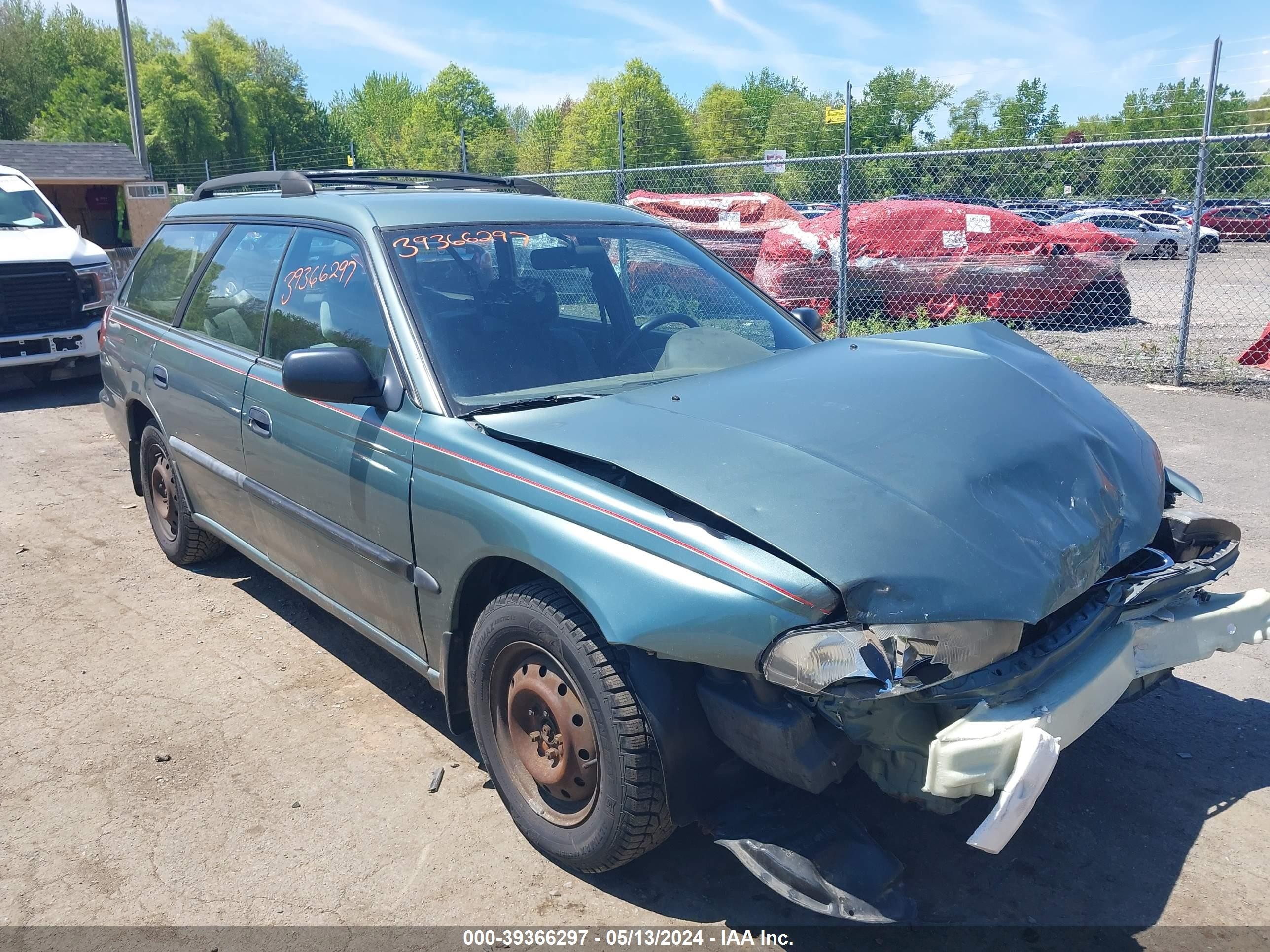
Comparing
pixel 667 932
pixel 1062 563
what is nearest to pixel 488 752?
pixel 667 932

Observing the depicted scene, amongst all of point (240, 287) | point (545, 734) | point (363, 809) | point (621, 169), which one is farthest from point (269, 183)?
point (621, 169)

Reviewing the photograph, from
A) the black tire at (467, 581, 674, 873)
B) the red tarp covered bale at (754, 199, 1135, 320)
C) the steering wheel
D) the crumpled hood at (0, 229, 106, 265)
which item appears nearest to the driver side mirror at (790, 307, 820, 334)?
the steering wheel

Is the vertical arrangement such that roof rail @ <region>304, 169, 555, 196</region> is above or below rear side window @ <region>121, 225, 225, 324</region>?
above

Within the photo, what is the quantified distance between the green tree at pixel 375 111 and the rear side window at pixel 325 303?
59452 mm

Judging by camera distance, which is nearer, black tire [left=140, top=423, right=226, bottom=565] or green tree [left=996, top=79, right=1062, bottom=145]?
black tire [left=140, top=423, right=226, bottom=565]

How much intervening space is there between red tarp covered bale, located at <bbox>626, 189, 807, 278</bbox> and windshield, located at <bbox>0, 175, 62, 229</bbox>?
6.75 m

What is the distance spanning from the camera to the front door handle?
357 centimetres

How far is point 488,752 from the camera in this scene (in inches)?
112

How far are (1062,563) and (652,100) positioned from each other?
206 ft

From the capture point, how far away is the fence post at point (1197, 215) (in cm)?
802

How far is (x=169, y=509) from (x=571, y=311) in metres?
2.81

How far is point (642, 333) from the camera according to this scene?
355 centimetres

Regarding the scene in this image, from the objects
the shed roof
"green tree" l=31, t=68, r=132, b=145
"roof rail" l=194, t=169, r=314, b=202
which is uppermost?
"green tree" l=31, t=68, r=132, b=145

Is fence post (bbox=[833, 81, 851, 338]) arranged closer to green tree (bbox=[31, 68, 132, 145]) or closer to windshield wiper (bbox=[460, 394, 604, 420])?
windshield wiper (bbox=[460, 394, 604, 420])
